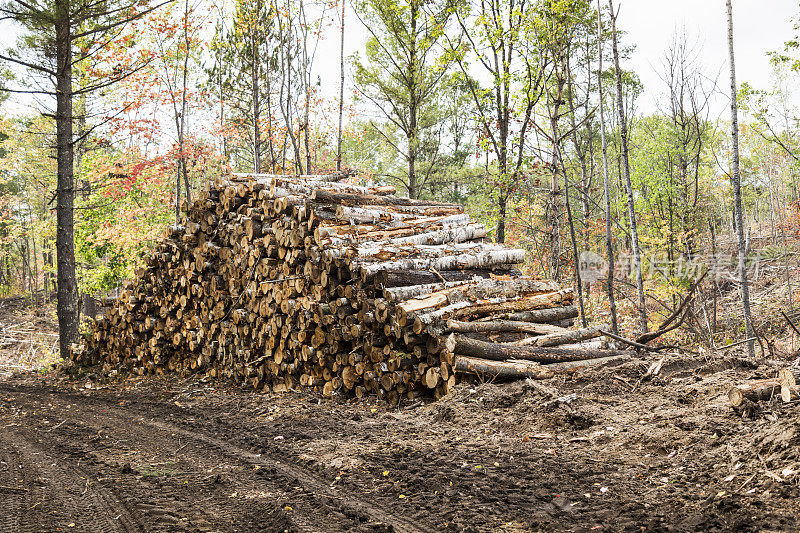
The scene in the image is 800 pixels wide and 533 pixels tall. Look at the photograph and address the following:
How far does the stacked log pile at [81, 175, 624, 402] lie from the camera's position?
529cm

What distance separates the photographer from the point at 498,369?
4957 millimetres

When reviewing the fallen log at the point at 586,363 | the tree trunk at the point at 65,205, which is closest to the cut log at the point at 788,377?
the fallen log at the point at 586,363

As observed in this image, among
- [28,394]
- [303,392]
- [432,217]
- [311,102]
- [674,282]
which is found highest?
[311,102]

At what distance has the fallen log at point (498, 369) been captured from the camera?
491cm

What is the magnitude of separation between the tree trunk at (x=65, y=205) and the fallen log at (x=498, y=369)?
1002 centimetres

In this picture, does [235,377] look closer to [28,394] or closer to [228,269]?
[228,269]

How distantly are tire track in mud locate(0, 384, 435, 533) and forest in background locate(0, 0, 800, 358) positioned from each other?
407cm

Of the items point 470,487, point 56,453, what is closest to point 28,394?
point 56,453

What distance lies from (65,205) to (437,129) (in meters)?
11.8

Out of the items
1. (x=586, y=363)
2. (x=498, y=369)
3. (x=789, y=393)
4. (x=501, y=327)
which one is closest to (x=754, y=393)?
(x=789, y=393)

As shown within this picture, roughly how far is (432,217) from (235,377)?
381cm

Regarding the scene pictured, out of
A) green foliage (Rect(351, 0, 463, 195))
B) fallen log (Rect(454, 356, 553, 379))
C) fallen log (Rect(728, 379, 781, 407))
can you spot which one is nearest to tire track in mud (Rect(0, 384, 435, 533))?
fallen log (Rect(454, 356, 553, 379))

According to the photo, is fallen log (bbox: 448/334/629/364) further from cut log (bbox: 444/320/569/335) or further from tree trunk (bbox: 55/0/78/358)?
tree trunk (bbox: 55/0/78/358)

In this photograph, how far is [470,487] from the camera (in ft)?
10.3
